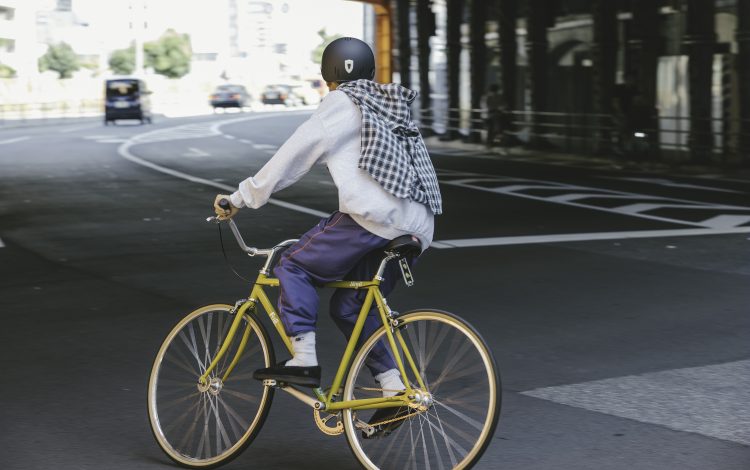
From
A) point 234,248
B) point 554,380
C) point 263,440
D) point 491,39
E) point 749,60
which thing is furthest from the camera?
point 491,39

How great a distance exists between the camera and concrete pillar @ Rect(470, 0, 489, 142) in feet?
118

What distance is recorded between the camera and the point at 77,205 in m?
17.5

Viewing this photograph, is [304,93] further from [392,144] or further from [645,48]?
[392,144]

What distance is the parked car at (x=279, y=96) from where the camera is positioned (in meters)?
83.0

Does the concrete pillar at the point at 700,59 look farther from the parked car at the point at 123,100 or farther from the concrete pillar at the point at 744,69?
the parked car at the point at 123,100

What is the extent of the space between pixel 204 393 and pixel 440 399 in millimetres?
1140

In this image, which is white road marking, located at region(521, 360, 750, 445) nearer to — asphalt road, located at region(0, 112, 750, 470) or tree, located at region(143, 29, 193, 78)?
asphalt road, located at region(0, 112, 750, 470)

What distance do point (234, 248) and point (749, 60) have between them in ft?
51.9

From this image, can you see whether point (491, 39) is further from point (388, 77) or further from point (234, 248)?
point (234, 248)

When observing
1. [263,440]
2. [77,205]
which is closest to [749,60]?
[77,205]

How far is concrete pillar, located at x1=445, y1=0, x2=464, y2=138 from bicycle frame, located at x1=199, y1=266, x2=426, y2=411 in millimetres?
32325

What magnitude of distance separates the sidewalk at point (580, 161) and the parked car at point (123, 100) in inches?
807

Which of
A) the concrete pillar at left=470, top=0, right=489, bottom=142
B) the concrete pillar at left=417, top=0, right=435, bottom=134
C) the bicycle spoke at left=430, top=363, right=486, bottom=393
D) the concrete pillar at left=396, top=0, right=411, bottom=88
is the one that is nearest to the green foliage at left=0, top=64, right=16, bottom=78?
the concrete pillar at left=396, top=0, right=411, bottom=88

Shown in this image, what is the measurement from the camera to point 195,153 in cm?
3080
